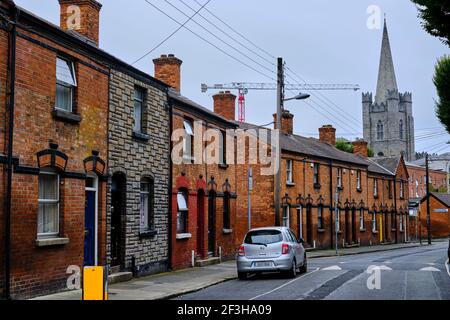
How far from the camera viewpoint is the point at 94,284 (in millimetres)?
9953

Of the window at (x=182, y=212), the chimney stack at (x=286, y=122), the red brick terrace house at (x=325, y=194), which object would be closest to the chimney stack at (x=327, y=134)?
the red brick terrace house at (x=325, y=194)

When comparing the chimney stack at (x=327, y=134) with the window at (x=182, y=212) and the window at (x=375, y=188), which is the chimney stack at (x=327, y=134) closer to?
the window at (x=375, y=188)

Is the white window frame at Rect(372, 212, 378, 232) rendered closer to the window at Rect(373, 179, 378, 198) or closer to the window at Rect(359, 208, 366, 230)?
the window at Rect(373, 179, 378, 198)

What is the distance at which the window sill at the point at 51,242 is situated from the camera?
542 inches

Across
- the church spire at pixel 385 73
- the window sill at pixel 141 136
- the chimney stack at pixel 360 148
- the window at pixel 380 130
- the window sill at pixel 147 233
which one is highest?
the church spire at pixel 385 73

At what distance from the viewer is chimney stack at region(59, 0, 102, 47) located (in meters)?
18.9

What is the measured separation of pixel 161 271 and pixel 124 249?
9.78ft

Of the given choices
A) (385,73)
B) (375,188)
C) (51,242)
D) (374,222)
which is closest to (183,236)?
(51,242)

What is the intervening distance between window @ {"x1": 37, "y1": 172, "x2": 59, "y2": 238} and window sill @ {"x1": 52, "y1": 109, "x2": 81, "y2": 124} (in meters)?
1.40

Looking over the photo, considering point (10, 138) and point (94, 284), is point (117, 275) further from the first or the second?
point (94, 284)

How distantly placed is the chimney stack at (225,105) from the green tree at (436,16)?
20.1 m

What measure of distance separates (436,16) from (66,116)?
30.1ft
